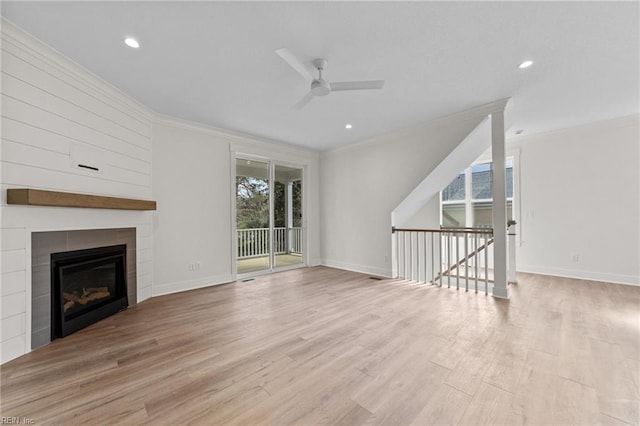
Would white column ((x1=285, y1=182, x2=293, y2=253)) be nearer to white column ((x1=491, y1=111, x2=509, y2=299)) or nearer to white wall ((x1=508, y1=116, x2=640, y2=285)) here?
white column ((x1=491, y1=111, x2=509, y2=299))

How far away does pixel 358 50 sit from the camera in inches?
91.7

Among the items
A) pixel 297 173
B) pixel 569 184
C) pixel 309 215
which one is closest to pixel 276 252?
pixel 309 215

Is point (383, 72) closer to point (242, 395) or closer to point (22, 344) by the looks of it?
point (242, 395)

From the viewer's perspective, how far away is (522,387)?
1663 millimetres

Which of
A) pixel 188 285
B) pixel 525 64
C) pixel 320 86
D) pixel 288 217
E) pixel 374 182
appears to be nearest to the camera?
pixel 320 86

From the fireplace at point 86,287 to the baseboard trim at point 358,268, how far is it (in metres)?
3.79

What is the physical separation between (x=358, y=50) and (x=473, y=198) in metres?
4.69

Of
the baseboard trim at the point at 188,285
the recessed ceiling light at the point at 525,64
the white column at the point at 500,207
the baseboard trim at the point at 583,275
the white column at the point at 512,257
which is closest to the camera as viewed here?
the recessed ceiling light at the point at 525,64

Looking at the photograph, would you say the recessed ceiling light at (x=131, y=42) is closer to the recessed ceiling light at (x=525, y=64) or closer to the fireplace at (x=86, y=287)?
the fireplace at (x=86, y=287)

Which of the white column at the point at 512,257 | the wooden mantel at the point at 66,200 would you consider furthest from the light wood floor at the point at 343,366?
the wooden mantel at the point at 66,200

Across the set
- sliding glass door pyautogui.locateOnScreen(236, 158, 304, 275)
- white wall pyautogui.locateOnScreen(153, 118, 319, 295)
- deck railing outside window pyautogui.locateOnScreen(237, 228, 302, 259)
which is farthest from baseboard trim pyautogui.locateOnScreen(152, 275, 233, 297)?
deck railing outside window pyautogui.locateOnScreen(237, 228, 302, 259)

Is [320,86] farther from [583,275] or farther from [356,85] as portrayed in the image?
[583,275]

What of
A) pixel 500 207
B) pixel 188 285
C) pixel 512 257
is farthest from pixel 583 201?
pixel 188 285

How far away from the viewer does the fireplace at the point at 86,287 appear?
2.40 metres
